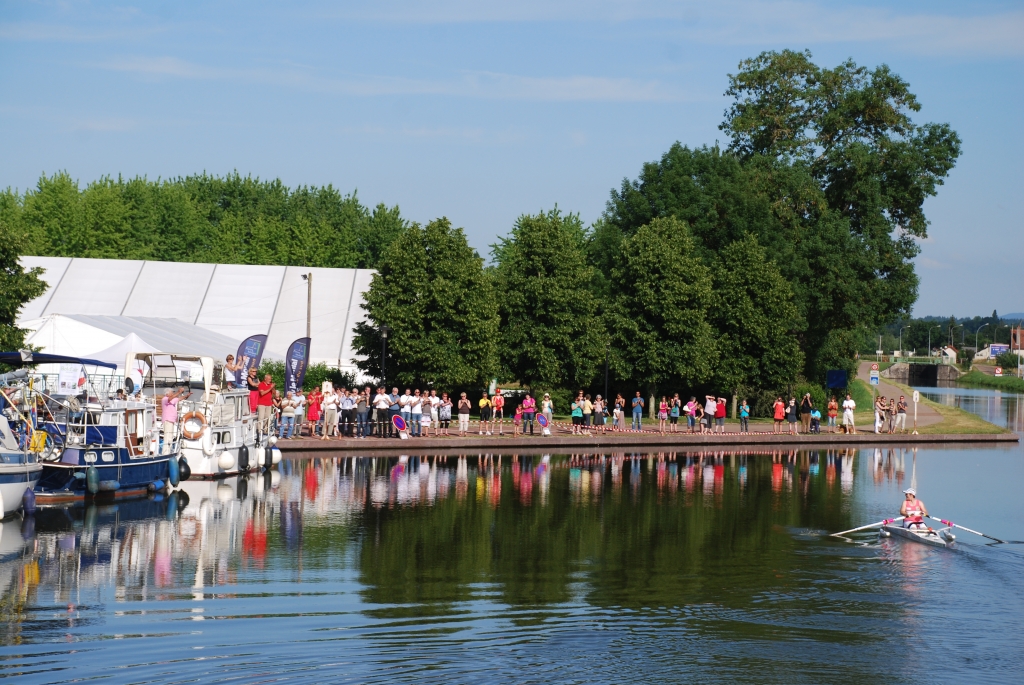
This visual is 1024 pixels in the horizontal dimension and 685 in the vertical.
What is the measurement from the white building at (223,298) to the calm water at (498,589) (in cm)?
3493

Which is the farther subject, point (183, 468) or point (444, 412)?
point (444, 412)

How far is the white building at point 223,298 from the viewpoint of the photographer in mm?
64312

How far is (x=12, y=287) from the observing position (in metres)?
41.9

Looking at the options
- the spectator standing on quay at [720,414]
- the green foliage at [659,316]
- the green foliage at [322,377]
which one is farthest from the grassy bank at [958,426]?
the green foliage at [322,377]

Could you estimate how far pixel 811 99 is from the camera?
7100 centimetres

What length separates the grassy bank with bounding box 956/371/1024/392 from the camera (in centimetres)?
13475

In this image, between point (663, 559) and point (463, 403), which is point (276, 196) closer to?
point (463, 403)

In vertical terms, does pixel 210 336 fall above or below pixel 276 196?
below

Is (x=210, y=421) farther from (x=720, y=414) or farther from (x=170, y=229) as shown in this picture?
(x=170, y=229)

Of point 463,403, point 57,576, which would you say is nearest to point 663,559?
point 57,576

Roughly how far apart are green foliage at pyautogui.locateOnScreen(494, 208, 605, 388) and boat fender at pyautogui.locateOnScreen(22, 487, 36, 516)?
99.0 ft

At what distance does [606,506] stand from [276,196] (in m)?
108

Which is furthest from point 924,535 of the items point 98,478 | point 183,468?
point 98,478

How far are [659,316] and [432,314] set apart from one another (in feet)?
39.6
